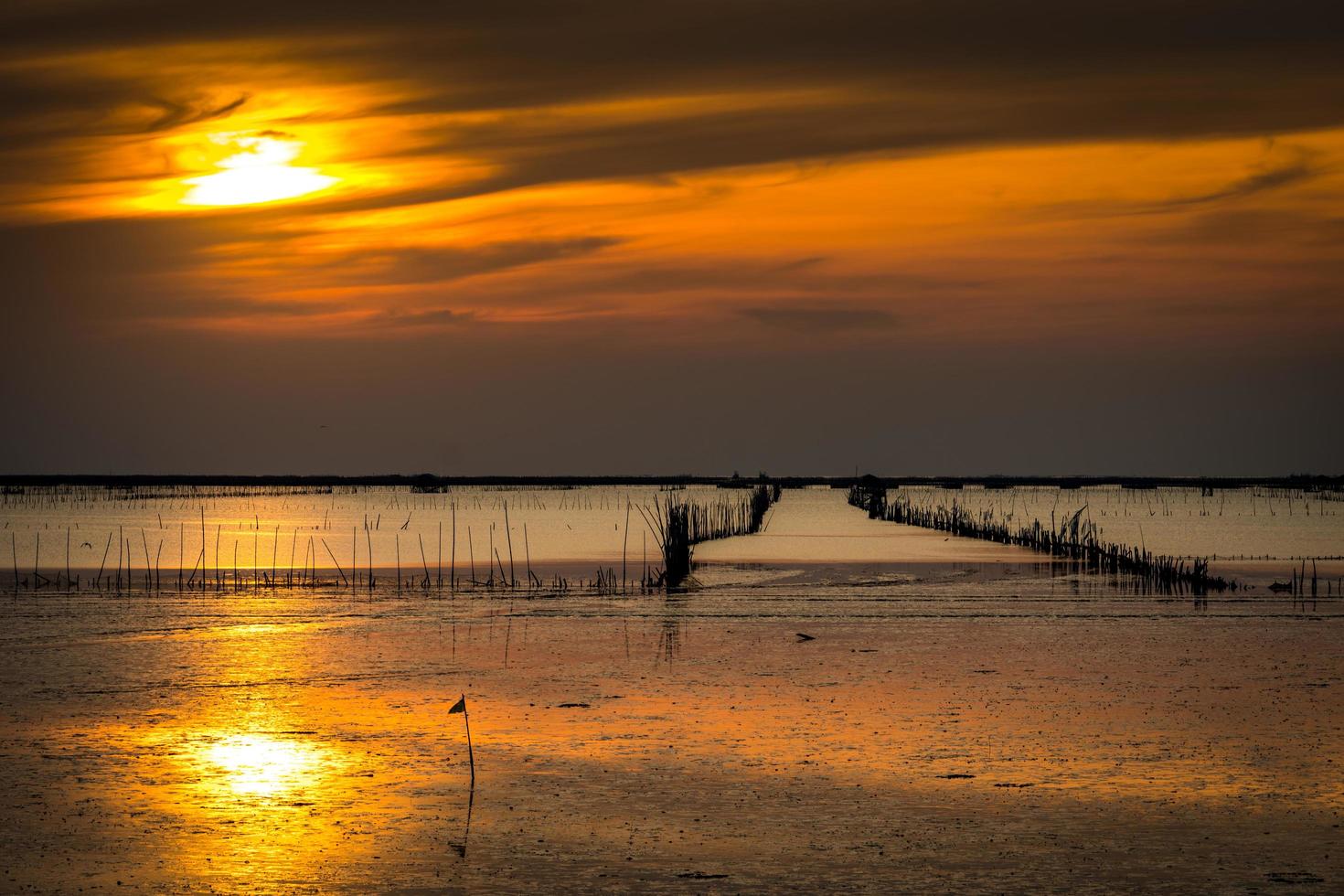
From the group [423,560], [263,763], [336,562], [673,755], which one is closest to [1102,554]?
[423,560]

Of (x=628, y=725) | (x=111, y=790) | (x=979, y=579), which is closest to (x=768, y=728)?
(x=628, y=725)

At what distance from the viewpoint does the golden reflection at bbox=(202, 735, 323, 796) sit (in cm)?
951

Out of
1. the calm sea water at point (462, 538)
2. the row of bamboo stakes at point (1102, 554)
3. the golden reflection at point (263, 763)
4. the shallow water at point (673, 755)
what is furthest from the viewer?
the calm sea water at point (462, 538)

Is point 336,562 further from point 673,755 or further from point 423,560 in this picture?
point 673,755

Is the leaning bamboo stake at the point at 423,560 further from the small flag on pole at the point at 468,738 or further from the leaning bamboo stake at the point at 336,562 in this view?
the small flag on pole at the point at 468,738

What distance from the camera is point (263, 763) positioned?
10.2 meters

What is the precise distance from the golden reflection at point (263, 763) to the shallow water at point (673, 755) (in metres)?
0.03

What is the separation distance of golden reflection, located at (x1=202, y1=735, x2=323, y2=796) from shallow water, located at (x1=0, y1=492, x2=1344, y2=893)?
0.11 feet

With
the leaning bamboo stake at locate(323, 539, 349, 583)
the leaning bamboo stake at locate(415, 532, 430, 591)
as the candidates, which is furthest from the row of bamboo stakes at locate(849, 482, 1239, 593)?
the leaning bamboo stake at locate(323, 539, 349, 583)

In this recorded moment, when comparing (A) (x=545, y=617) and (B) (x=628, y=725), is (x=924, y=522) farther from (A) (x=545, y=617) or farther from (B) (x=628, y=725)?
(B) (x=628, y=725)

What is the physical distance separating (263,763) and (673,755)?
2760 mm

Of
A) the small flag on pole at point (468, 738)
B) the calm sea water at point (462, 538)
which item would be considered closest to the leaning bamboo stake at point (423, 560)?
the calm sea water at point (462, 538)

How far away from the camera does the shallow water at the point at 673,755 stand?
7.81m

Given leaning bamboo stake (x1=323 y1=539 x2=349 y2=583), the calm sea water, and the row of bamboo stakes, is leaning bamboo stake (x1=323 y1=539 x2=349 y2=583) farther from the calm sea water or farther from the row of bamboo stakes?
the row of bamboo stakes
